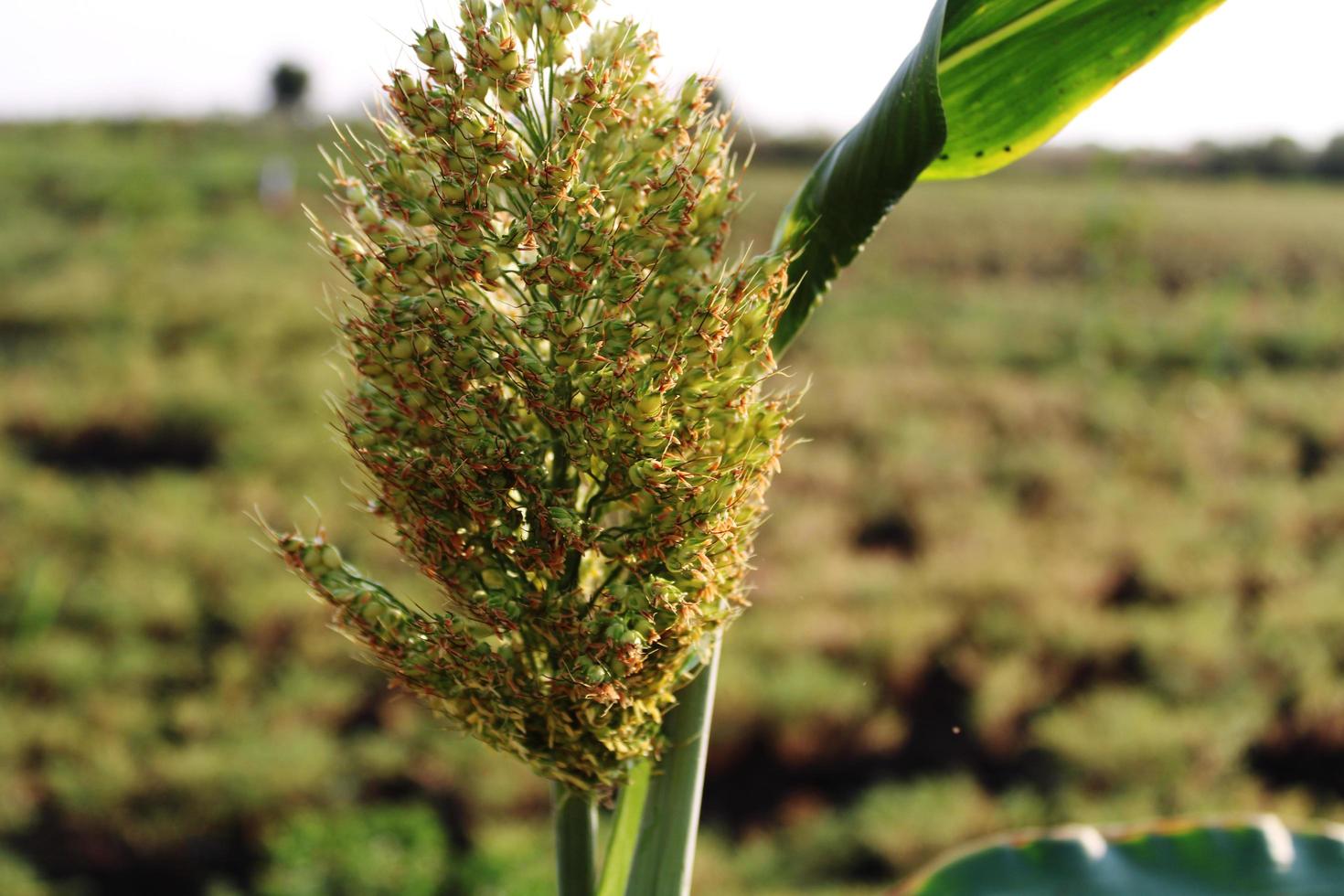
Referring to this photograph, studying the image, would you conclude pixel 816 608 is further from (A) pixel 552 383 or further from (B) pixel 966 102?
(A) pixel 552 383

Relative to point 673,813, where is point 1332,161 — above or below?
above

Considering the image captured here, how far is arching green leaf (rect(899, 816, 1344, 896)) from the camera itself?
6.21 feet

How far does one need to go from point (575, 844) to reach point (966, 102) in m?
1.09

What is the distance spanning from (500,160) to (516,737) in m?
0.59

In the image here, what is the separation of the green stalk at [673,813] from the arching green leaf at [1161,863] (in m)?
0.84

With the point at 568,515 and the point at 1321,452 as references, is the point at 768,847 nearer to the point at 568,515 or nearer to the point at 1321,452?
the point at 568,515

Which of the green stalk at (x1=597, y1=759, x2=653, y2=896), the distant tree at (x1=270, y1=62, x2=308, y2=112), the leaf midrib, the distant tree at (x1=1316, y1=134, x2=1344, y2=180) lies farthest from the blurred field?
the distant tree at (x1=270, y1=62, x2=308, y2=112)

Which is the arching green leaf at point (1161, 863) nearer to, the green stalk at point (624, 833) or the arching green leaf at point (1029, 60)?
the green stalk at point (624, 833)

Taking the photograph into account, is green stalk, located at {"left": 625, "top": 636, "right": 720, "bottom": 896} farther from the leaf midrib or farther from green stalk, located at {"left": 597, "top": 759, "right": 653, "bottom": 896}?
the leaf midrib

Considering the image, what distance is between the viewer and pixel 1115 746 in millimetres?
6148

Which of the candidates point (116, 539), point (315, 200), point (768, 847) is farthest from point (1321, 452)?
point (315, 200)

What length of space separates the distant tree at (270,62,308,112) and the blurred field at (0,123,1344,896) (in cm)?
2068

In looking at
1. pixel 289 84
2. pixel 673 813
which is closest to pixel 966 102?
pixel 673 813

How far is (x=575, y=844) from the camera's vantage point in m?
1.23
